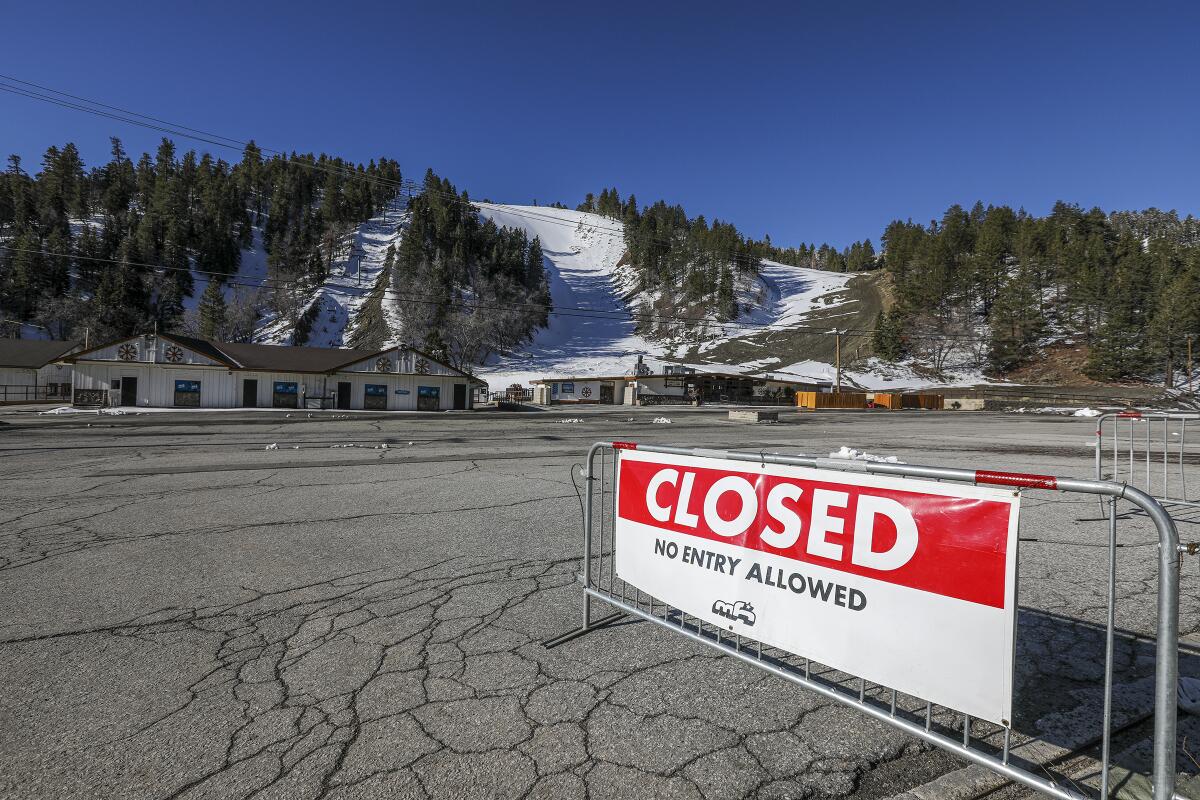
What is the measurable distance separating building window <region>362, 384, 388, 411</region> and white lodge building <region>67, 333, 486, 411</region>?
8cm

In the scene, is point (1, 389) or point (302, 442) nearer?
point (302, 442)

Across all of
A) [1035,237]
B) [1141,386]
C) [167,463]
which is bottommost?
[167,463]

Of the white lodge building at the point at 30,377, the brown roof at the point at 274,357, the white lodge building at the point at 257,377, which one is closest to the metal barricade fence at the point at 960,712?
the brown roof at the point at 274,357

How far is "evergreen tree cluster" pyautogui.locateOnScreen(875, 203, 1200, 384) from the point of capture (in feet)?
236

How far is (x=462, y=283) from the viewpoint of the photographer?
128m

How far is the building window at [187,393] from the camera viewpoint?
4294 cm

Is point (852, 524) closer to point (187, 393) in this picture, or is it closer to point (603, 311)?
point (187, 393)

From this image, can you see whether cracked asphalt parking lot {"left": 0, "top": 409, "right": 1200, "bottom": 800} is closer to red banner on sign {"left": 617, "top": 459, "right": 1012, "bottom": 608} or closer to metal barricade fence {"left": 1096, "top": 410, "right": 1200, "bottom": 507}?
red banner on sign {"left": 617, "top": 459, "right": 1012, "bottom": 608}

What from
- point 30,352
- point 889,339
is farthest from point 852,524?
point 889,339

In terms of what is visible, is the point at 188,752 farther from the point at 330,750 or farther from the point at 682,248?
the point at 682,248

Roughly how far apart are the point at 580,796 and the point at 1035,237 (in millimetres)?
126798

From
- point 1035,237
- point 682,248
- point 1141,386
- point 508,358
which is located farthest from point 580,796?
point 682,248

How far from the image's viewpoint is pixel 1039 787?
6.96 ft

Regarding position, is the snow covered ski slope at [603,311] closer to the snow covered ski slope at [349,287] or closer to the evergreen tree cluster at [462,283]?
the evergreen tree cluster at [462,283]
